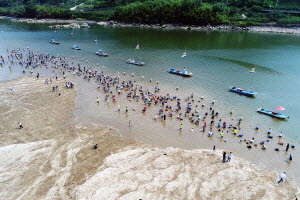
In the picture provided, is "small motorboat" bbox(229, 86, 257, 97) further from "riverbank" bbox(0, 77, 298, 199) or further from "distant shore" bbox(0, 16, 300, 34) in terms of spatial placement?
"distant shore" bbox(0, 16, 300, 34)

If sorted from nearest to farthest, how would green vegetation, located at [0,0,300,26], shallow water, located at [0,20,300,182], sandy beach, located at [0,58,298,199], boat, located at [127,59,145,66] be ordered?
sandy beach, located at [0,58,298,199] → shallow water, located at [0,20,300,182] → boat, located at [127,59,145,66] → green vegetation, located at [0,0,300,26]

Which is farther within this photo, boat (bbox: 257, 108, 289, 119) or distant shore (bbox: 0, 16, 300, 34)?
distant shore (bbox: 0, 16, 300, 34)

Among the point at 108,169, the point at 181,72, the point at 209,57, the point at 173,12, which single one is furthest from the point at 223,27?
the point at 108,169

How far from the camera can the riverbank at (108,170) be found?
85.4 ft

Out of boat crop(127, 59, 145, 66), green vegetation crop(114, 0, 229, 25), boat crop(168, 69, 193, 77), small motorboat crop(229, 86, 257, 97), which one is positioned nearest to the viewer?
small motorboat crop(229, 86, 257, 97)

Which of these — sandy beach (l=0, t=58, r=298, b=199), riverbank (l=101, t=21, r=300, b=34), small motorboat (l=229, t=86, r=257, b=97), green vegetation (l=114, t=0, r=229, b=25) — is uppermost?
green vegetation (l=114, t=0, r=229, b=25)

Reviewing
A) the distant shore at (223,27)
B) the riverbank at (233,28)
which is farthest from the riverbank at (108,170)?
the distant shore at (223,27)

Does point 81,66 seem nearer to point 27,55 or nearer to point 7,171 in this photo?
point 27,55

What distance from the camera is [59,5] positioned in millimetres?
182250

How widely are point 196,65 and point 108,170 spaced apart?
50061mm

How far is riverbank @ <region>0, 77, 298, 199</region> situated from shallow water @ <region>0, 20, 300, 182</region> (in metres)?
3.63

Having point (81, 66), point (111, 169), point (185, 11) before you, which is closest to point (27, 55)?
point (81, 66)

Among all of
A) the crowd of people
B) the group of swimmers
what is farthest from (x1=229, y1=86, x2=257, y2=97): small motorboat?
the group of swimmers

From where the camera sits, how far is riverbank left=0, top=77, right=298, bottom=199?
85.4ft
